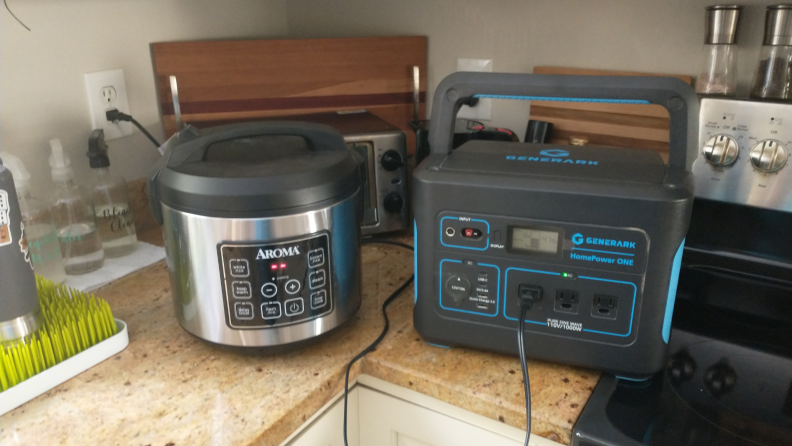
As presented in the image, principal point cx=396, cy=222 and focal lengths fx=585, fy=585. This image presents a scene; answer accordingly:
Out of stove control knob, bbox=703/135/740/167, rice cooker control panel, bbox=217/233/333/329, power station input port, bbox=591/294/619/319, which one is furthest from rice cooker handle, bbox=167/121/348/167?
stove control knob, bbox=703/135/740/167

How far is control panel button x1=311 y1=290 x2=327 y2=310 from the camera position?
0.67 metres

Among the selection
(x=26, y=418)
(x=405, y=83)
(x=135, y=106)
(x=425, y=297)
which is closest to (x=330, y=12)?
(x=405, y=83)

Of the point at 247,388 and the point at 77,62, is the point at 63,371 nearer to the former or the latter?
the point at 247,388

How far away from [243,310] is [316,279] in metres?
0.09

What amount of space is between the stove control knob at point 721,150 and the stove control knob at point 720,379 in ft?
0.85

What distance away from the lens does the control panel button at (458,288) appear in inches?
26.1

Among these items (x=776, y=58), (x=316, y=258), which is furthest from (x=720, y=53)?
(x=316, y=258)

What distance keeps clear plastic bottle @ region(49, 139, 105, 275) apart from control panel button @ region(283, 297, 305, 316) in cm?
44

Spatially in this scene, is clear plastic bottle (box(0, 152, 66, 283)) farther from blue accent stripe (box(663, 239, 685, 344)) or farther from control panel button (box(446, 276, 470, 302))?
blue accent stripe (box(663, 239, 685, 344))

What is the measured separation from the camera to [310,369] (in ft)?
2.22

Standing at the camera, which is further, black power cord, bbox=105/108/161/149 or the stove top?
black power cord, bbox=105/108/161/149

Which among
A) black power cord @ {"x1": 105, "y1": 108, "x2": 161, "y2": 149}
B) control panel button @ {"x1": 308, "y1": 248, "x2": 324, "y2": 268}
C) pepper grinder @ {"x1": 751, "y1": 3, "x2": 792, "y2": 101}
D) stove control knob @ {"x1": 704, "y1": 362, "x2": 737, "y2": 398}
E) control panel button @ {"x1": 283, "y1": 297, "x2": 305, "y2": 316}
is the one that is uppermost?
pepper grinder @ {"x1": 751, "y1": 3, "x2": 792, "y2": 101}

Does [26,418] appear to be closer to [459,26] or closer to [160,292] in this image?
[160,292]

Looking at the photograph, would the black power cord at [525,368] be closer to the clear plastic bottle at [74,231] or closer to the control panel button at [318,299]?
the control panel button at [318,299]
